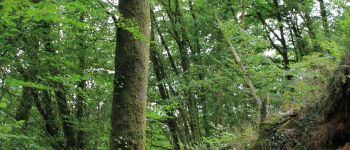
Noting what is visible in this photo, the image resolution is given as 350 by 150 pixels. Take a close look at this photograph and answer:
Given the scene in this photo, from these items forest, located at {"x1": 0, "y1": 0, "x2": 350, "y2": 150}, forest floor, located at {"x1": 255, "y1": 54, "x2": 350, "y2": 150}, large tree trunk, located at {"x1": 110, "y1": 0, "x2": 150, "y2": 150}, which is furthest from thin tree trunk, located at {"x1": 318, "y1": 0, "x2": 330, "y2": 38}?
large tree trunk, located at {"x1": 110, "y1": 0, "x2": 150, "y2": 150}

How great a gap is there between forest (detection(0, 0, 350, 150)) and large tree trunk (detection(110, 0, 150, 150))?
14 mm

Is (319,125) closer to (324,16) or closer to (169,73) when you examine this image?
(324,16)

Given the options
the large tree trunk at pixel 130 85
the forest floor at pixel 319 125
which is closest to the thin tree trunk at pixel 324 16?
the forest floor at pixel 319 125

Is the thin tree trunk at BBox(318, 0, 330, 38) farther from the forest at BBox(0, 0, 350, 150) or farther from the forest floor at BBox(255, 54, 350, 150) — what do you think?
the forest floor at BBox(255, 54, 350, 150)

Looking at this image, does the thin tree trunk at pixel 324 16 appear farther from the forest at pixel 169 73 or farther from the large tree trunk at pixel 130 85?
the large tree trunk at pixel 130 85

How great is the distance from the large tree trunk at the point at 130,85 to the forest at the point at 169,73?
1 cm

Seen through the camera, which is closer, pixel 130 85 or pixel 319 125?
pixel 319 125

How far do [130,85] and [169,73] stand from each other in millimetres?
7970

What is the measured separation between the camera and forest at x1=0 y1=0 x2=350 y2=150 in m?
4.86

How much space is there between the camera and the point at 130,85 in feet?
17.2

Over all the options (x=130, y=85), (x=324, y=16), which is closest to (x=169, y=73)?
(x=324, y=16)

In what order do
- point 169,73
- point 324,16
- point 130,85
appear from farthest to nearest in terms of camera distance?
point 169,73 < point 324,16 < point 130,85

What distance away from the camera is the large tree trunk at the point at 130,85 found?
5.06 meters

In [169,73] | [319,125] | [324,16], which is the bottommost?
[319,125]
